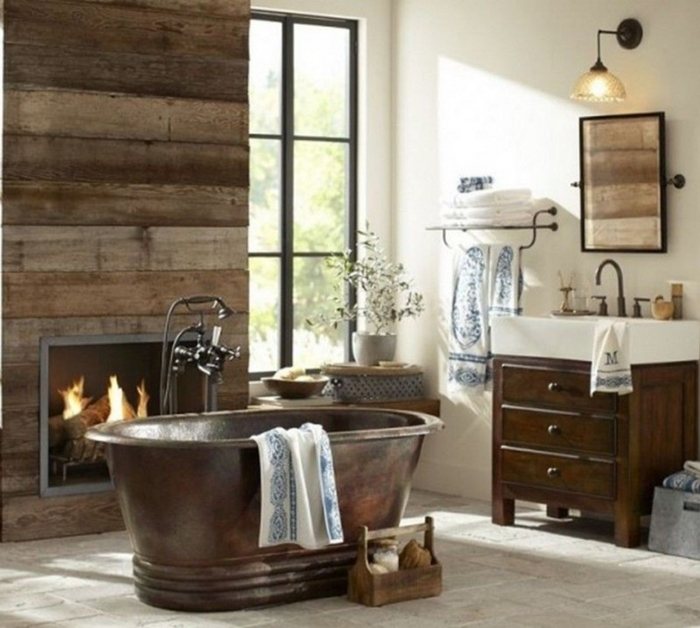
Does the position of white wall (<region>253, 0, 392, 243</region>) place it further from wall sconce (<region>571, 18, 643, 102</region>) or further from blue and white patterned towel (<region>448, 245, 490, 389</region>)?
wall sconce (<region>571, 18, 643, 102</region>)

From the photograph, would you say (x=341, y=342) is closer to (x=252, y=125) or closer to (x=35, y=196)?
(x=252, y=125)

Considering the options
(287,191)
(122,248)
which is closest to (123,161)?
(122,248)

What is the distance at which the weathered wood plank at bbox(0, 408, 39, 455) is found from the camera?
21.8 feet

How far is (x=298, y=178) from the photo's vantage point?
8.13 m

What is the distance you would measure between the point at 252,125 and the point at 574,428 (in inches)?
100

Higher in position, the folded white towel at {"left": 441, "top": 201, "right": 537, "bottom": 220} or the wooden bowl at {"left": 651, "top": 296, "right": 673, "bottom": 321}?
the folded white towel at {"left": 441, "top": 201, "right": 537, "bottom": 220}

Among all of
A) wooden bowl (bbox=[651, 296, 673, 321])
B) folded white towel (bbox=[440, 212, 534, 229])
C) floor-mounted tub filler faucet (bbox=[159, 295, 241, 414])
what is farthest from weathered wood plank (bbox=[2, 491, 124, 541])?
wooden bowl (bbox=[651, 296, 673, 321])

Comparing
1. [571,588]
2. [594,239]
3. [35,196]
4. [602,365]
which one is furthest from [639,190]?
[35,196]

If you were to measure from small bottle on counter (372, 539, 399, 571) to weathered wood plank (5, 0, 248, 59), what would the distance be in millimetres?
2764

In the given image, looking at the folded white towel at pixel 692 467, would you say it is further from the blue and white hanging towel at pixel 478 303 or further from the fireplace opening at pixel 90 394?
the fireplace opening at pixel 90 394

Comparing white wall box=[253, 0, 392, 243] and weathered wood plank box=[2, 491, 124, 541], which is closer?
weathered wood plank box=[2, 491, 124, 541]

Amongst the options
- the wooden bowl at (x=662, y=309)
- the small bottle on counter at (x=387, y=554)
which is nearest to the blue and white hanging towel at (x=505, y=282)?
the wooden bowl at (x=662, y=309)

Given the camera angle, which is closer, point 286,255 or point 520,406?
point 520,406

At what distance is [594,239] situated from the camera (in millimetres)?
7000
